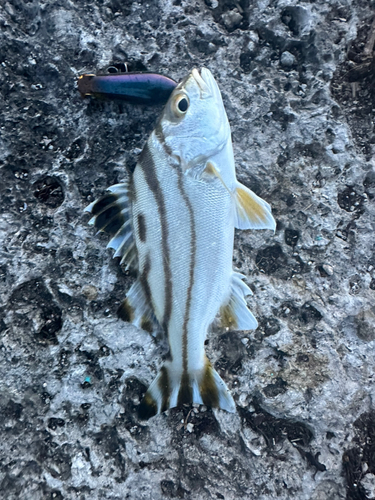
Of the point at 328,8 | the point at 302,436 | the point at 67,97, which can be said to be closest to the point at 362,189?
the point at 328,8

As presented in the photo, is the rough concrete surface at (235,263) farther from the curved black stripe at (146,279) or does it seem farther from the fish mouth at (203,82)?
the fish mouth at (203,82)

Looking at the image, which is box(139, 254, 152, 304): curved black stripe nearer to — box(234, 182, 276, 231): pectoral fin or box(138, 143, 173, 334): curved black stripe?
box(138, 143, 173, 334): curved black stripe

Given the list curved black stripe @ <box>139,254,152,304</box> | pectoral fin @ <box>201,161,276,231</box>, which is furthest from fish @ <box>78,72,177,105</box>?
curved black stripe @ <box>139,254,152,304</box>

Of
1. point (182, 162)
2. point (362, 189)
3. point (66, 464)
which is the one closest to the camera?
point (182, 162)

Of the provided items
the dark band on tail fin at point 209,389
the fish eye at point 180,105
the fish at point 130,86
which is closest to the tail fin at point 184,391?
the dark band on tail fin at point 209,389

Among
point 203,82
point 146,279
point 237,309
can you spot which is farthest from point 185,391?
point 203,82

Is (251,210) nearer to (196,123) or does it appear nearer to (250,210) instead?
(250,210)

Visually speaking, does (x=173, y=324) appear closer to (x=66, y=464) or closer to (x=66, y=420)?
(x=66, y=420)
